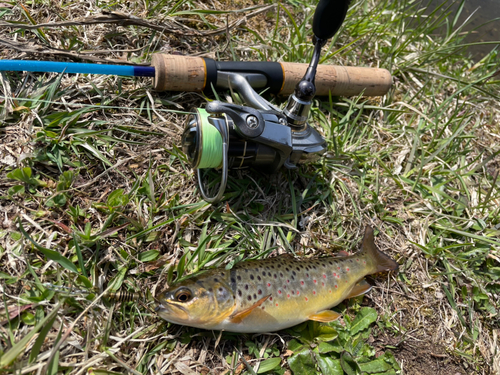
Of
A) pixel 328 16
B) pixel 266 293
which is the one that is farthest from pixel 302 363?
pixel 328 16

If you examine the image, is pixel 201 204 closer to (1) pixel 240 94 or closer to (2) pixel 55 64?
(1) pixel 240 94

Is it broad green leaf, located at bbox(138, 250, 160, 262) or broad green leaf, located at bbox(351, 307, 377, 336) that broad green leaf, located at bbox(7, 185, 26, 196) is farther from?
broad green leaf, located at bbox(351, 307, 377, 336)

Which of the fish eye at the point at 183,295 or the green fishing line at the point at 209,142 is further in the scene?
the green fishing line at the point at 209,142

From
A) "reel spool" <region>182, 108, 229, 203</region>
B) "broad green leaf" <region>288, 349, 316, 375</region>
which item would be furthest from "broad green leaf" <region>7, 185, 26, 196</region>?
"broad green leaf" <region>288, 349, 316, 375</region>

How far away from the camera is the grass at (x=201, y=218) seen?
7.66ft

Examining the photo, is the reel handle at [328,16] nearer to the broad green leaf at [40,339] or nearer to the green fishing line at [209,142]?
the green fishing line at [209,142]

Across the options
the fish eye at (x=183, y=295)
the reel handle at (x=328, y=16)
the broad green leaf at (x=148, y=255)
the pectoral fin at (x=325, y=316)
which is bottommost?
the broad green leaf at (x=148, y=255)

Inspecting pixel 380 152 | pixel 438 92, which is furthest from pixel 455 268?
pixel 438 92

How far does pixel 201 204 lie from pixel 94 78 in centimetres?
147

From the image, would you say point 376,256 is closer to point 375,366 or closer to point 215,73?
point 375,366

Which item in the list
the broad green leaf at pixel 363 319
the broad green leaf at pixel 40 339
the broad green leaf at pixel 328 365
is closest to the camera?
the broad green leaf at pixel 40 339

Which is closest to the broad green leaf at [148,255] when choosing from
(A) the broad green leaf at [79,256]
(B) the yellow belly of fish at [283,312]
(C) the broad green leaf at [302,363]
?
(A) the broad green leaf at [79,256]

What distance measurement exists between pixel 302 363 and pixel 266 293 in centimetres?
52

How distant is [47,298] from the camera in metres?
2.24
